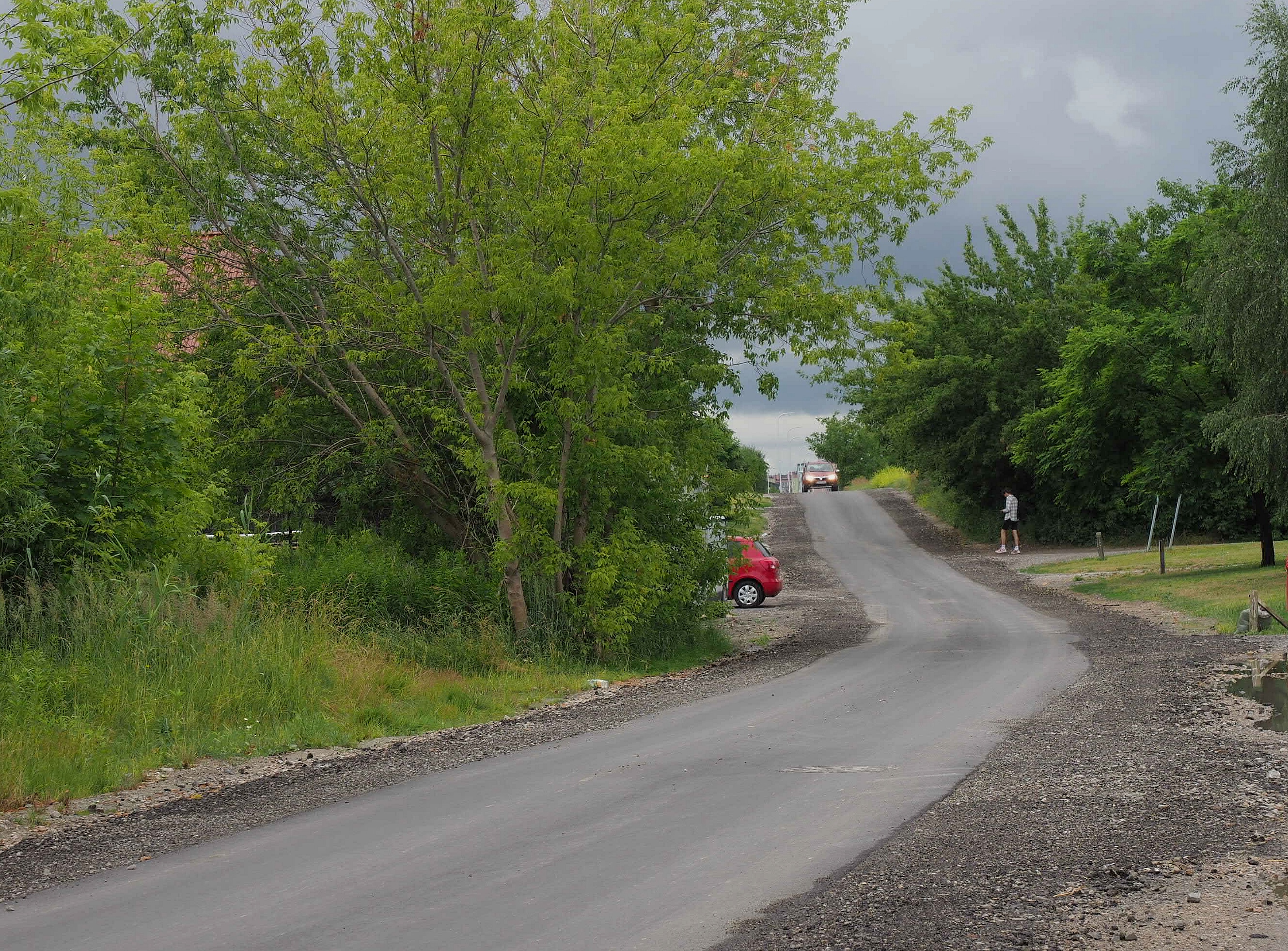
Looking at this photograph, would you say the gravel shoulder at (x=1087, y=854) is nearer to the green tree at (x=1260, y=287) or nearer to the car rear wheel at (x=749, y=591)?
the green tree at (x=1260, y=287)

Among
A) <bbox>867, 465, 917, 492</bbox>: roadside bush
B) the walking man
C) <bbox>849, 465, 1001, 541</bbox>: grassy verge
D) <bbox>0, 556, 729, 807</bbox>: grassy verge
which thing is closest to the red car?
<bbox>0, 556, 729, 807</bbox>: grassy verge

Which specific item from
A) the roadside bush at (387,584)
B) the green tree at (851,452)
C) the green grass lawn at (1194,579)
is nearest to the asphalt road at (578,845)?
the roadside bush at (387,584)

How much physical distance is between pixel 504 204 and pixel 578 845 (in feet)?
34.8

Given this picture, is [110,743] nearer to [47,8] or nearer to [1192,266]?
[47,8]

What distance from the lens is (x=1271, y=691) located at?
13.1 metres

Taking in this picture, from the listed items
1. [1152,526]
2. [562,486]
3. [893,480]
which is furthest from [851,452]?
[562,486]

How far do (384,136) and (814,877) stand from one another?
11477mm

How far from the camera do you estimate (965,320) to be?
143 feet

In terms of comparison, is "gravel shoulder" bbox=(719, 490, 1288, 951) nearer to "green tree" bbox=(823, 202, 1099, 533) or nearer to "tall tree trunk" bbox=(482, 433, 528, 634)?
"tall tree trunk" bbox=(482, 433, 528, 634)

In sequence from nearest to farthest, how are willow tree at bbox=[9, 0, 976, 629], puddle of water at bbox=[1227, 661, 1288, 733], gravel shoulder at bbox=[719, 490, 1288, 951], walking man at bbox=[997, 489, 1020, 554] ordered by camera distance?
1. gravel shoulder at bbox=[719, 490, 1288, 951]
2. puddle of water at bbox=[1227, 661, 1288, 733]
3. willow tree at bbox=[9, 0, 976, 629]
4. walking man at bbox=[997, 489, 1020, 554]

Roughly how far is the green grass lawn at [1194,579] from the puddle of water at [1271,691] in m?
5.09

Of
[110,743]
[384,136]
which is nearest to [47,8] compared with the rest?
[384,136]

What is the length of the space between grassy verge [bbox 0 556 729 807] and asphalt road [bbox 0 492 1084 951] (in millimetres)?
2023

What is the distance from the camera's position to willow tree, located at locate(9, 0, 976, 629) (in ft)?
50.3
